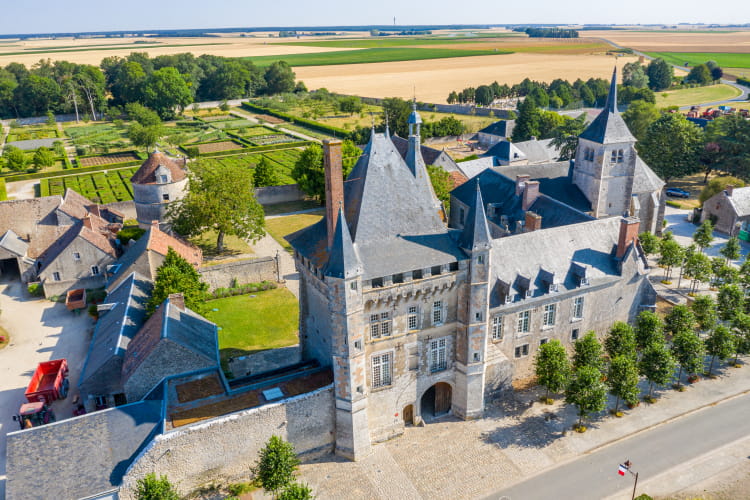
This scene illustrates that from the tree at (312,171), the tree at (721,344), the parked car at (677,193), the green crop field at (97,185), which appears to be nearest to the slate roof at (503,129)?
the parked car at (677,193)

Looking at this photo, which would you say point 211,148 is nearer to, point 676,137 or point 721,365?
point 676,137

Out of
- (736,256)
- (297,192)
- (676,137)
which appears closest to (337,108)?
(297,192)

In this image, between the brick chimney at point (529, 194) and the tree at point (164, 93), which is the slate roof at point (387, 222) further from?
the tree at point (164, 93)

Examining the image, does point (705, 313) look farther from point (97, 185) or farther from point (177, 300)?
point (97, 185)

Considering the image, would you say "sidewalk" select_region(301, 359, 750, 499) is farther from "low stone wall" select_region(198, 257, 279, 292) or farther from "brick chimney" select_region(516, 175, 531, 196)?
"low stone wall" select_region(198, 257, 279, 292)

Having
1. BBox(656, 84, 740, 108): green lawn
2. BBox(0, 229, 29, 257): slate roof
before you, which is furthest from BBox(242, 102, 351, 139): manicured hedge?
BBox(656, 84, 740, 108): green lawn

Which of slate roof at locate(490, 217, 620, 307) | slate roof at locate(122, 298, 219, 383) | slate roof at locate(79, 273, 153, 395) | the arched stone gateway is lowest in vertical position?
the arched stone gateway

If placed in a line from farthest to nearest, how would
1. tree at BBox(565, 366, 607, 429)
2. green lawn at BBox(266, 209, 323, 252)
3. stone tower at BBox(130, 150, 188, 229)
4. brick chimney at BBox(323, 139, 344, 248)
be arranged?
green lawn at BBox(266, 209, 323, 252) → stone tower at BBox(130, 150, 188, 229) → tree at BBox(565, 366, 607, 429) → brick chimney at BBox(323, 139, 344, 248)
